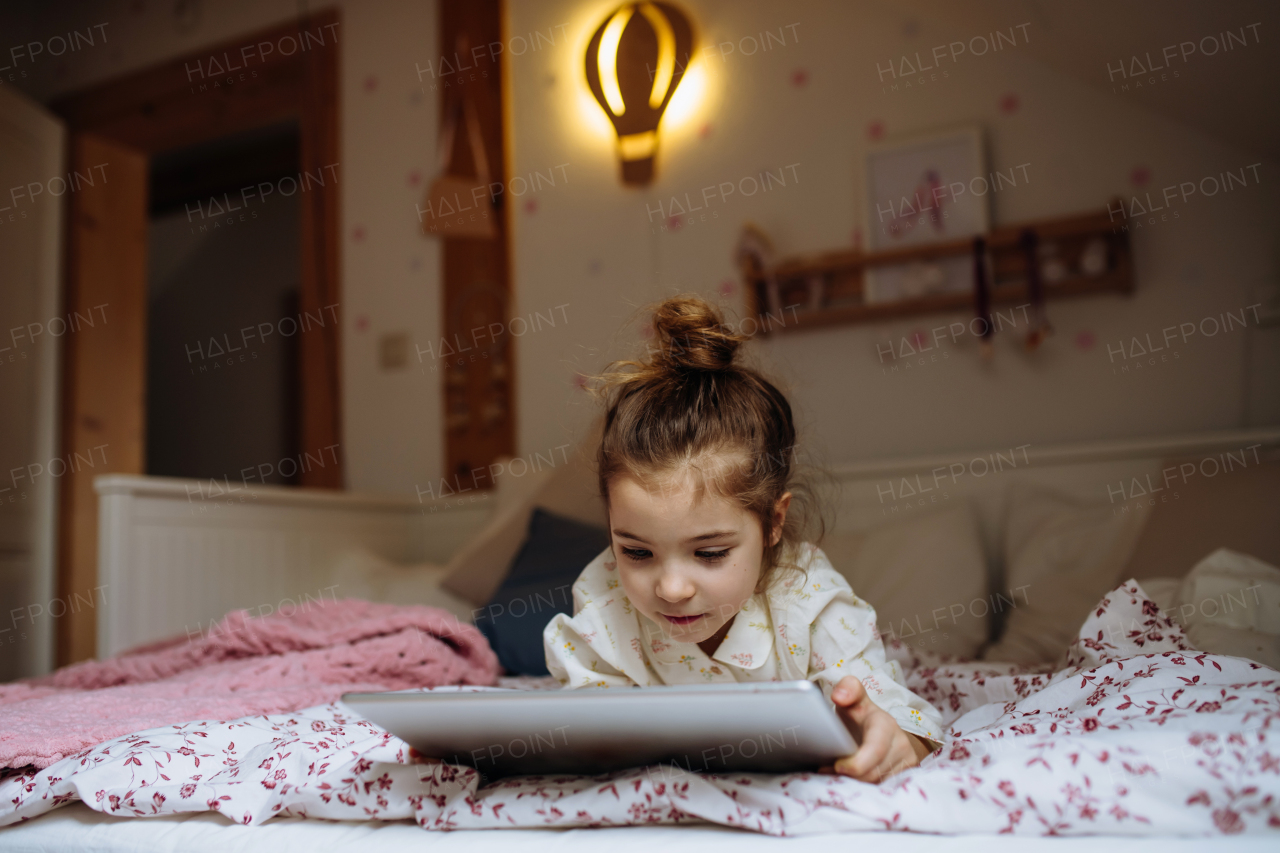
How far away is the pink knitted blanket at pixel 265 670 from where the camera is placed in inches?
42.0

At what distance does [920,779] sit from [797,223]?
163 cm

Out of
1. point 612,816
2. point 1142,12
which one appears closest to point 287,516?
point 612,816

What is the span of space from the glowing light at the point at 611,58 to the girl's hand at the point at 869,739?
1514 millimetres

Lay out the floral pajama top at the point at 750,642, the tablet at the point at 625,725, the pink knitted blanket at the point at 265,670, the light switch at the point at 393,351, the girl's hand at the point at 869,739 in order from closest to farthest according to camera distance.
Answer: the tablet at the point at 625,725 → the girl's hand at the point at 869,739 → the floral pajama top at the point at 750,642 → the pink knitted blanket at the point at 265,670 → the light switch at the point at 393,351

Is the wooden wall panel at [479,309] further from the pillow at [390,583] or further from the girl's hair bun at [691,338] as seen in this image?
the girl's hair bun at [691,338]

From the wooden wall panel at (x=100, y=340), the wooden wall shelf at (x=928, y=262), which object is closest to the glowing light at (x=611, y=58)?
the wooden wall shelf at (x=928, y=262)

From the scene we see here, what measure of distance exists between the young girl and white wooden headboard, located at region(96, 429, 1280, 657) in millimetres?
874

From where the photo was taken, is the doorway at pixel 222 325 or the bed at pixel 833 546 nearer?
the bed at pixel 833 546

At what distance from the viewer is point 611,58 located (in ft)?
6.31

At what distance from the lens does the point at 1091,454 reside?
173cm

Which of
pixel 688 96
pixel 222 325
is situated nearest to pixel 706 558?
pixel 688 96

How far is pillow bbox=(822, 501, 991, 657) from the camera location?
152 cm

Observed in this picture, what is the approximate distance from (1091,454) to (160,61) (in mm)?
3095

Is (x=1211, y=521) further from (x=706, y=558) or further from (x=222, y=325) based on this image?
(x=222, y=325)
